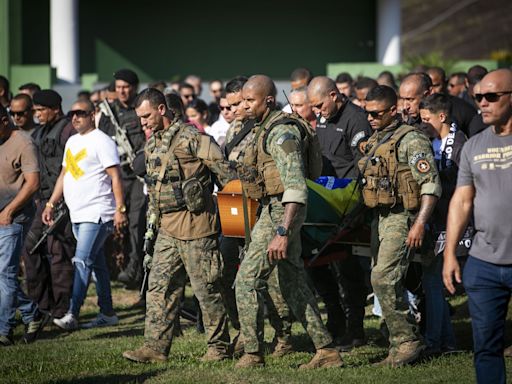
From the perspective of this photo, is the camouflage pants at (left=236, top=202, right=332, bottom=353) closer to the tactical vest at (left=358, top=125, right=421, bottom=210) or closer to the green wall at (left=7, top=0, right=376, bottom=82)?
the tactical vest at (left=358, top=125, right=421, bottom=210)

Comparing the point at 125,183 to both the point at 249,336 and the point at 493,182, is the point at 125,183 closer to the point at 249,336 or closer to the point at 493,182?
the point at 249,336

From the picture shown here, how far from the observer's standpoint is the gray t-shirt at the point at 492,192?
6.11 m

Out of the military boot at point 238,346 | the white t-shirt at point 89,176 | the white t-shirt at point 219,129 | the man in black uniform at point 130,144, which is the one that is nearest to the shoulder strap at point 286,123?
the military boot at point 238,346

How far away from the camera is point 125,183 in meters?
12.2

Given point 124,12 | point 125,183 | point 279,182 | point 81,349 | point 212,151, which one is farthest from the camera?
point 124,12

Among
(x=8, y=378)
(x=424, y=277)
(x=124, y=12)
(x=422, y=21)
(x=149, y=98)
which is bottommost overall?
(x=8, y=378)

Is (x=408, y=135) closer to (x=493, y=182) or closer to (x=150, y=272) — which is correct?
(x=493, y=182)

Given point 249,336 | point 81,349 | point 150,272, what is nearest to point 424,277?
point 249,336

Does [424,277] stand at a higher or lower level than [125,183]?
lower

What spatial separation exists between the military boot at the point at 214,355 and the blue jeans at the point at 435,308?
1637mm

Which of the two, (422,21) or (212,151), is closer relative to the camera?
(212,151)

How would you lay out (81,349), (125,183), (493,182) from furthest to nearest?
(125,183) → (81,349) → (493,182)

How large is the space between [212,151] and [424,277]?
78.8 inches

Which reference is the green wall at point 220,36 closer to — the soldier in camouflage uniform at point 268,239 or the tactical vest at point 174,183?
the tactical vest at point 174,183
